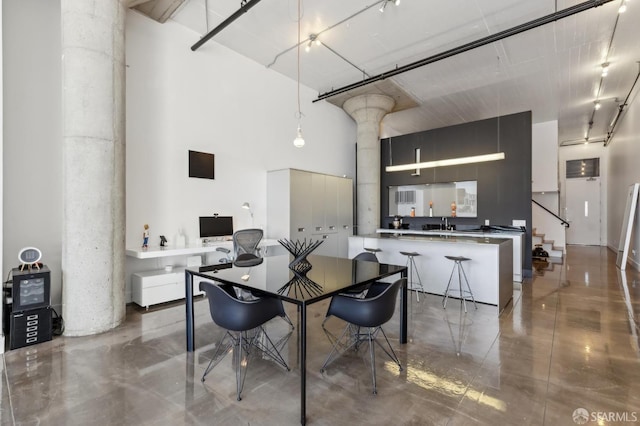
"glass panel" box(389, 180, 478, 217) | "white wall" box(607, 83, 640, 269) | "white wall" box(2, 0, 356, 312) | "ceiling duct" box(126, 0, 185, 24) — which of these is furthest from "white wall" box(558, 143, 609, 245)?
"ceiling duct" box(126, 0, 185, 24)

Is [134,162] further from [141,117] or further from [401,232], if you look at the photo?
[401,232]

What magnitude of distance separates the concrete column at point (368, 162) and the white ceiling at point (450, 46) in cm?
97

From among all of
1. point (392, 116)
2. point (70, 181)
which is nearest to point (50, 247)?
point (70, 181)

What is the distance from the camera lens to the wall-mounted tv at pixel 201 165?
5117mm

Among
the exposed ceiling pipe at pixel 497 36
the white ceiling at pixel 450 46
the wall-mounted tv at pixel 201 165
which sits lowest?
the wall-mounted tv at pixel 201 165

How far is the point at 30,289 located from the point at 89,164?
1.41 meters

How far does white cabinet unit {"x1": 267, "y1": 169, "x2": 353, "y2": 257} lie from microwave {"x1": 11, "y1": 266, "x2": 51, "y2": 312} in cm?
364

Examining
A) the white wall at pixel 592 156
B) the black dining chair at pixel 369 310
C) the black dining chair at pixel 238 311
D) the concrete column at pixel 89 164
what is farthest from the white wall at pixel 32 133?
the white wall at pixel 592 156

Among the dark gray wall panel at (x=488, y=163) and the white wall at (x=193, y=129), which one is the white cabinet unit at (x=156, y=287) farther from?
the dark gray wall panel at (x=488, y=163)

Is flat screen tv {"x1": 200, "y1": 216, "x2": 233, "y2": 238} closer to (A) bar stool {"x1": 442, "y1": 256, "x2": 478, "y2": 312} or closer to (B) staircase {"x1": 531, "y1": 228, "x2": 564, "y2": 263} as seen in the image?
(A) bar stool {"x1": 442, "y1": 256, "x2": 478, "y2": 312}

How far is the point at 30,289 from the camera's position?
10.4 ft

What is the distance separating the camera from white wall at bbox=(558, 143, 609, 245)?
37.9 feet

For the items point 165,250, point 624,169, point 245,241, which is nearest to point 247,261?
point 245,241

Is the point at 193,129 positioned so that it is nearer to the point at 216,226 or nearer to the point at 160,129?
the point at 160,129
